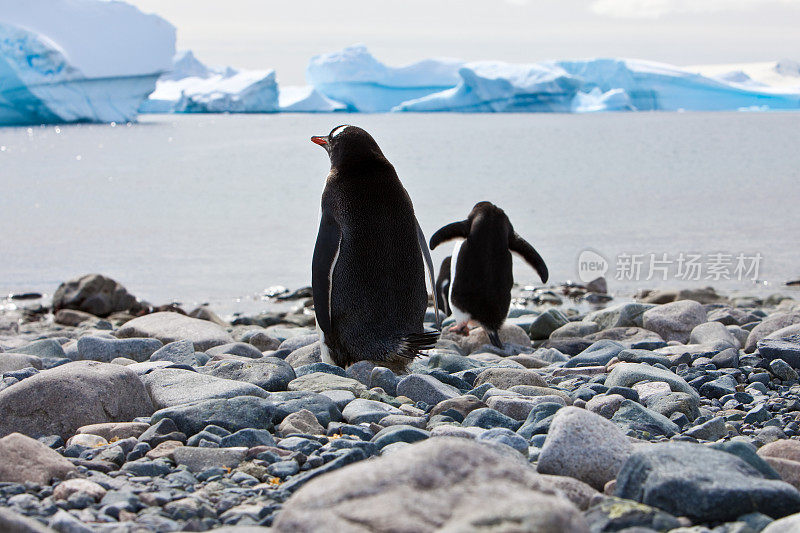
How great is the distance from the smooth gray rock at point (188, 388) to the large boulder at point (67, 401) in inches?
4.3

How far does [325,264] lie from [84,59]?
34.8 meters

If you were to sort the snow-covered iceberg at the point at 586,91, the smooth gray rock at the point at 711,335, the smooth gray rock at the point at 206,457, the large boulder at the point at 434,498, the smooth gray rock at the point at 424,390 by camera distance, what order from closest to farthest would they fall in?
1. the large boulder at the point at 434,498
2. the smooth gray rock at the point at 206,457
3. the smooth gray rock at the point at 424,390
4. the smooth gray rock at the point at 711,335
5. the snow-covered iceberg at the point at 586,91

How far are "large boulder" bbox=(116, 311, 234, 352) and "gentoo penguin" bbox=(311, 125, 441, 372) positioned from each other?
2.99ft

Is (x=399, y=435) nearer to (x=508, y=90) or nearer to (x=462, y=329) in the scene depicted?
(x=462, y=329)

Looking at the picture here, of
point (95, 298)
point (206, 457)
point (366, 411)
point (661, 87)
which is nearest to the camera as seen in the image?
point (206, 457)

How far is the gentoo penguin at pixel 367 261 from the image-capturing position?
3.39m

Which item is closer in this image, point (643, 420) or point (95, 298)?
point (643, 420)

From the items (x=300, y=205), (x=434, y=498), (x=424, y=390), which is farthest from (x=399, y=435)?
(x=300, y=205)

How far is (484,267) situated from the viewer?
4859 millimetres

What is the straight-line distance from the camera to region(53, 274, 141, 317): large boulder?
6867 millimetres

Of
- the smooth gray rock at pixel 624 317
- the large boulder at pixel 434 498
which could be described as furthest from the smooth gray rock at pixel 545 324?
the large boulder at pixel 434 498

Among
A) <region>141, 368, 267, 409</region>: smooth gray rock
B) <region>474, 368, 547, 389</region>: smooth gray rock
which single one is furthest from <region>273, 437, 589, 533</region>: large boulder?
<region>474, 368, 547, 389</region>: smooth gray rock

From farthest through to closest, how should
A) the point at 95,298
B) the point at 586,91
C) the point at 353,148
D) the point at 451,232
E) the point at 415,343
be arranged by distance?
the point at 586,91 → the point at 95,298 → the point at 451,232 → the point at 353,148 → the point at 415,343

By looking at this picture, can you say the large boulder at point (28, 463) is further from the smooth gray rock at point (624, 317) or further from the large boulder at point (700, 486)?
the smooth gray rock at point (624, 317)
